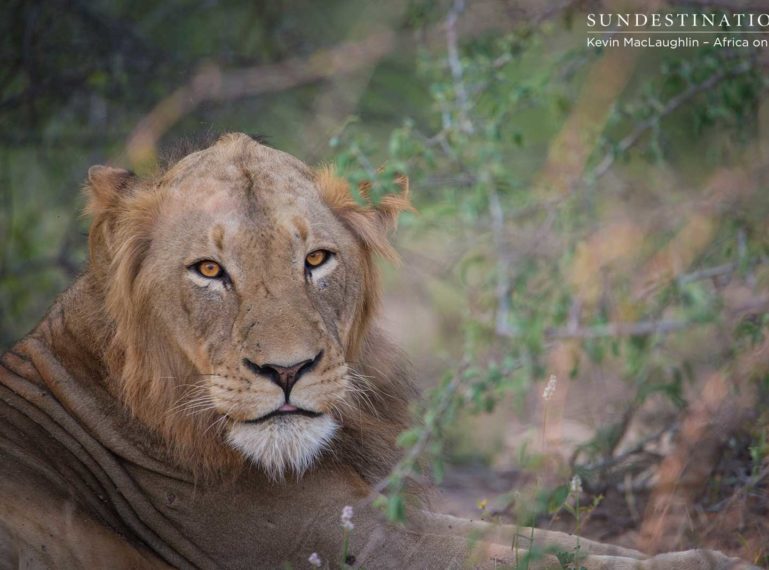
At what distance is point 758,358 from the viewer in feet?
11.2

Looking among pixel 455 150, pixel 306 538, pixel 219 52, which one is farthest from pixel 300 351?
pixel 219 52

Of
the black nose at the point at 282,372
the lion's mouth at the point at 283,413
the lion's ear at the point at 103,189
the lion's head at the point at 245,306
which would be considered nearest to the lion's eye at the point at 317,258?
the lion's head at the point at 245,306

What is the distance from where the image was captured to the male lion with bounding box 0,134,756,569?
12.6ft

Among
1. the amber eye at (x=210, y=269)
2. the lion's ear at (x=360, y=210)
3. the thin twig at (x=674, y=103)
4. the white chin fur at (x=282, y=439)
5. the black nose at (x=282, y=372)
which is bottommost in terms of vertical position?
the white chin fur at (x=282, y=439)

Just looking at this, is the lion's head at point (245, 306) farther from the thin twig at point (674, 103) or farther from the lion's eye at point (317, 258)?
the thin twig at point (674, 103)

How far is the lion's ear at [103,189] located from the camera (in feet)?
14.0

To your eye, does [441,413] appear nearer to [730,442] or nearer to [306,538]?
[306,538]

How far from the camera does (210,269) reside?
158 inches

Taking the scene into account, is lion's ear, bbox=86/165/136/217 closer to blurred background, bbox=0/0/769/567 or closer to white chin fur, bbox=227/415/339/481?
blurred background, bbox=0/0/769/567

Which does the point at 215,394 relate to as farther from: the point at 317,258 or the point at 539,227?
the point at 539,227

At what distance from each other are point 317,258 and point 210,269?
1.36 ft

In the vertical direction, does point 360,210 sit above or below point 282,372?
above

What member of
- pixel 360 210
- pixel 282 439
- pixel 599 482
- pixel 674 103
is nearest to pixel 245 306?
pixel 282 439

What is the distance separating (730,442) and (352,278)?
1.81 m
